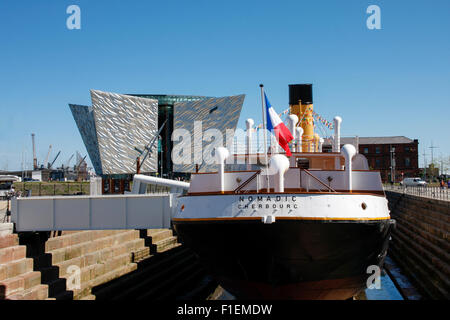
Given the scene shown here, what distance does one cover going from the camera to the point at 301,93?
29031mm

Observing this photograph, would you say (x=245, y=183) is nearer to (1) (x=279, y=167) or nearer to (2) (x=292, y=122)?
(1) (x=279, y=167)

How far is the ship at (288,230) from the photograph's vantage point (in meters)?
13.8

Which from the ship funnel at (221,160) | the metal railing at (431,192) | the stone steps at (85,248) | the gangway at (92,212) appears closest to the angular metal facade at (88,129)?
the metal railing at (431,192)

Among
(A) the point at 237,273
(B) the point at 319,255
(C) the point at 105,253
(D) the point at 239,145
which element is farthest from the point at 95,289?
(B) the point at 319,255

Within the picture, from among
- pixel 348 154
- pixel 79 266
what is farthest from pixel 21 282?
pixel 348 154

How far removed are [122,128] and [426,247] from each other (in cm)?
6669

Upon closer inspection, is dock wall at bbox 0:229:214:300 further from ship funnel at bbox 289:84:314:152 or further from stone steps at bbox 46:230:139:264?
ship funnel at bbox 289:84:314:152

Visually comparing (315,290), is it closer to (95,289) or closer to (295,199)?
(295,199)

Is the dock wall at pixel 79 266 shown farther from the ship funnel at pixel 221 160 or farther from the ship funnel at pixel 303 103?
the ship funnel at pixel 303 103

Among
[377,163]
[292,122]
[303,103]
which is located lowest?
[377,163]

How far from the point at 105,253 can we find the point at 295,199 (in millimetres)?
10958

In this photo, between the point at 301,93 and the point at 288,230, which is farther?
the point at 301,93

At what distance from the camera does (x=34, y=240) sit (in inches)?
723

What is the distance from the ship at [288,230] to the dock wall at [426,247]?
128 inches
